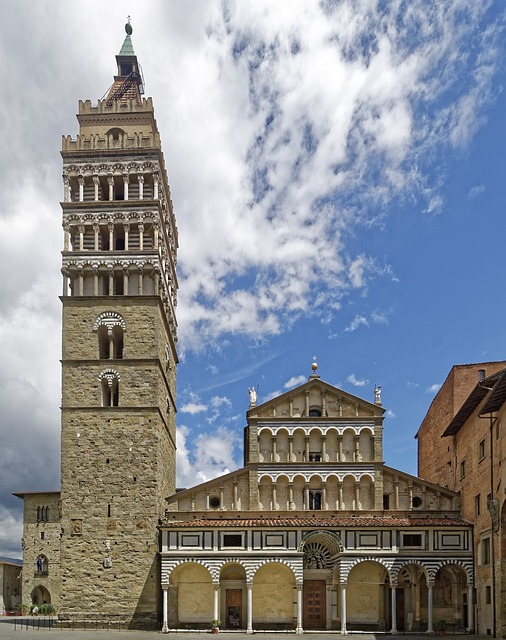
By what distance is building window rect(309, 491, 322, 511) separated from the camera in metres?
41.7

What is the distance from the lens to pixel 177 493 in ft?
137

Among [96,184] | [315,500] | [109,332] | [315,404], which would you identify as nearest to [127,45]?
[96,184]

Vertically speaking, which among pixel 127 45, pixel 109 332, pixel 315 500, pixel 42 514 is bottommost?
pixel 42 514

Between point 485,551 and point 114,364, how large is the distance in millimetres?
20786

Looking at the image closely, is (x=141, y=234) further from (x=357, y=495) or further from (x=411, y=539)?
(x=411, y=539)

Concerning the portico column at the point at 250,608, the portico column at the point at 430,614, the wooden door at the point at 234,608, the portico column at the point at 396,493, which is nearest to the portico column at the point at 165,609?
the wooden door at the point at 234,608

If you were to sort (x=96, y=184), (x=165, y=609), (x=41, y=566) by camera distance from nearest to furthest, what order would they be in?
(x=165, y=609) → (x=96, y=184) → (x=41, y=566)

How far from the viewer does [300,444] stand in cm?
4256

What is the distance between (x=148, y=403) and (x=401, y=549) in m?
15.0

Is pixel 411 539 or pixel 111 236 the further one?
pixel 111 236

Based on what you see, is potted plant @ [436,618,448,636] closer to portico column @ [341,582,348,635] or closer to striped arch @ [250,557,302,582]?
portico column @ [341,582,348,635]

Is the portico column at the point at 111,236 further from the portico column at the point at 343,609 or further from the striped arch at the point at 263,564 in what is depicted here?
the portico column at the point at 343,609

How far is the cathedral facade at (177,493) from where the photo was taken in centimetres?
3828

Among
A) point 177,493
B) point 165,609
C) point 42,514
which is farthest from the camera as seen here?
point 42,514
